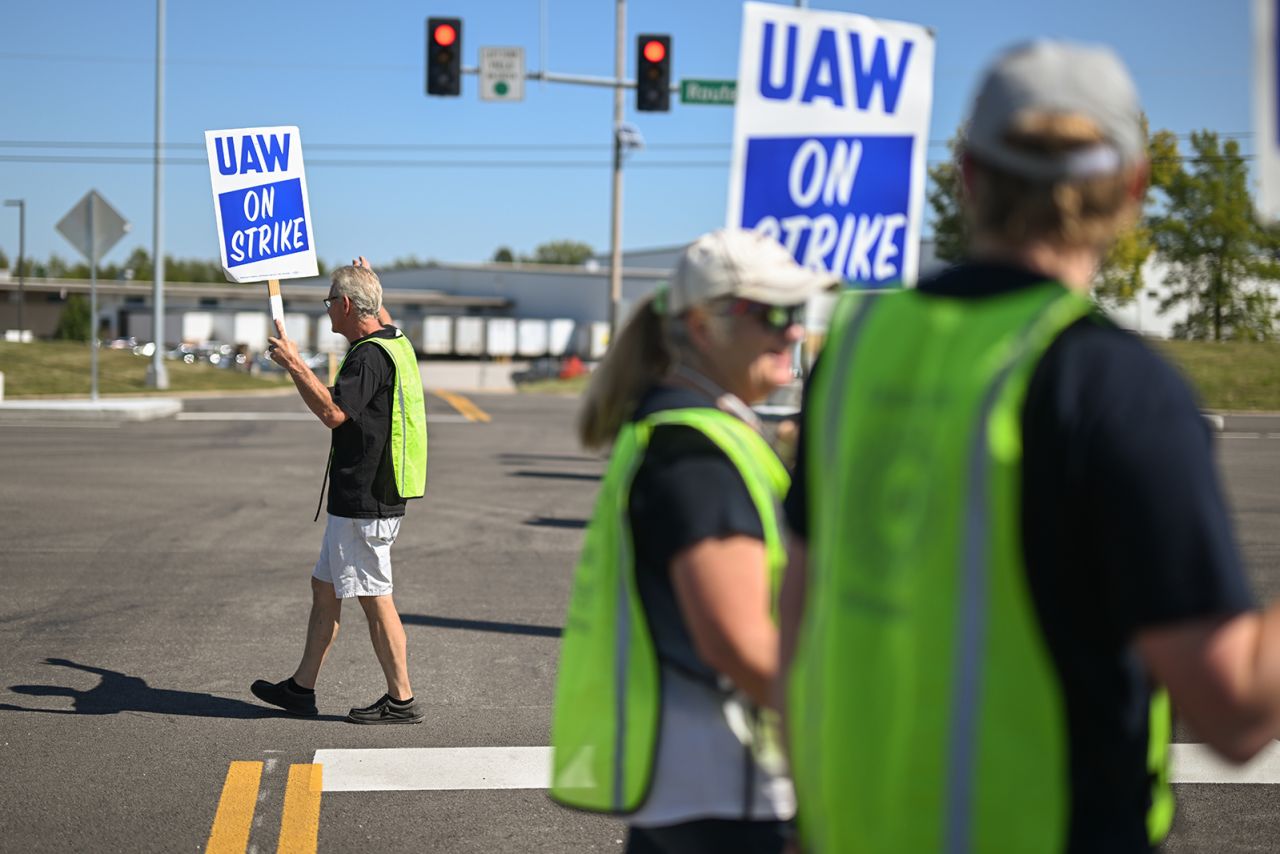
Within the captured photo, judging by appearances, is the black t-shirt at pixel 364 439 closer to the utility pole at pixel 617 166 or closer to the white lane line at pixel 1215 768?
the white lane line at pixel 1215 768

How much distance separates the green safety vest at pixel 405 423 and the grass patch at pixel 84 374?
24912mm

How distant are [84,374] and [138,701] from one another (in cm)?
2760

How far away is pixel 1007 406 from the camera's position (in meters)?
1.62

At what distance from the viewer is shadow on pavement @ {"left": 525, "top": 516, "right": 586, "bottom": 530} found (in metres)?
12.3

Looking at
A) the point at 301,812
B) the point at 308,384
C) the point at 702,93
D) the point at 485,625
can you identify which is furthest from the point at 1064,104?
the point at 702,93

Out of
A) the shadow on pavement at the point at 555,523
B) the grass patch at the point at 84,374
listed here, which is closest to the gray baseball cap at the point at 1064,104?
the shadow on pavement at the point at 555,523

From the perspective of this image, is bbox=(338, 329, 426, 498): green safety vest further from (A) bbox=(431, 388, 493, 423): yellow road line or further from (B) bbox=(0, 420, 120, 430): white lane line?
(A) bbox=(431, 388, 493, 423): yellow road line

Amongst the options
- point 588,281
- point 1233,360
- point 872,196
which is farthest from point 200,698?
point 588,281

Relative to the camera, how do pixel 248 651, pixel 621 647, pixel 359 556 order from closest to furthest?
pixel 621 647
pixel 359 556
pixel 248 651

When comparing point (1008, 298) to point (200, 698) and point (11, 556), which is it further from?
point (11, 556)

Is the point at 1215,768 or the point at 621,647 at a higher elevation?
the point at 621,647

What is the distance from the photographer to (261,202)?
6.58 m

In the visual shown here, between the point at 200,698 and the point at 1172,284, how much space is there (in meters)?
48.0

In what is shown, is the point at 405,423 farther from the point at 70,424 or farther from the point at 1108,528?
the point at 70,424
